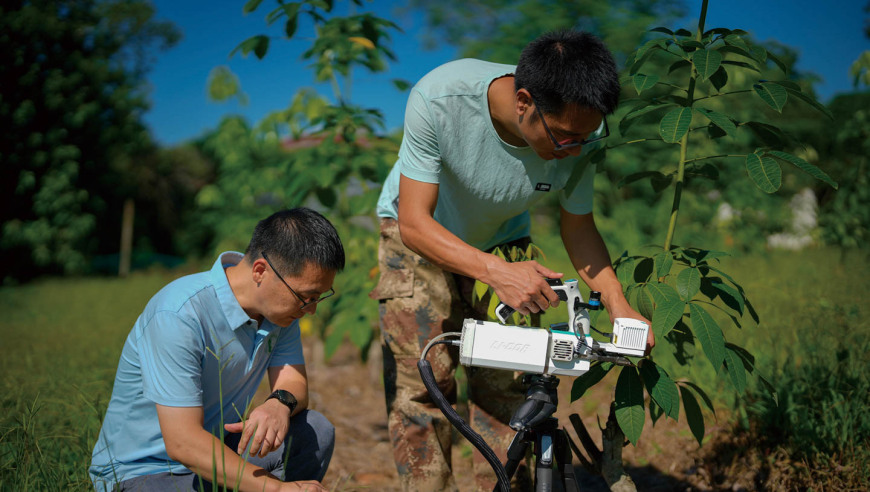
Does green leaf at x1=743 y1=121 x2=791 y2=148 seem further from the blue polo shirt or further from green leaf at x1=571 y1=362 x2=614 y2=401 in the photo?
the blue polo shirt

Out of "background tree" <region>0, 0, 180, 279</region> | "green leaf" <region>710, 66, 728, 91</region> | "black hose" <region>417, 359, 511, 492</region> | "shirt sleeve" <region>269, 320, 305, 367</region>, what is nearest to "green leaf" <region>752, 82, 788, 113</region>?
"green leaf" <region>710, 66, 728, 91</region>

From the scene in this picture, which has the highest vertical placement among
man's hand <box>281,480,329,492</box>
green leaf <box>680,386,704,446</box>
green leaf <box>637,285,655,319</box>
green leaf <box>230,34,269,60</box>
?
green leaf <box>230,34,269,60</box>

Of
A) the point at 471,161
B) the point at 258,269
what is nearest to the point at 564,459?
the point at 471,161

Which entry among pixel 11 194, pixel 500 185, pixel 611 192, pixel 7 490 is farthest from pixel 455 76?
pixel 11 194

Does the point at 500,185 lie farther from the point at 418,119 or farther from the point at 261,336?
the point at 261,336

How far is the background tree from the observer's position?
1006 cm

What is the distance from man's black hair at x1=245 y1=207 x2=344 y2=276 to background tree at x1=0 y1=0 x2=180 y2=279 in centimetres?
998

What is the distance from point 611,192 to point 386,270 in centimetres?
540

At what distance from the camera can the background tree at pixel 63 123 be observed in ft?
33.0

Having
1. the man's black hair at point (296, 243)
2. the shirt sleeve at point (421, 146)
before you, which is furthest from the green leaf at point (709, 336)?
the man's black hair at point (296, 243)

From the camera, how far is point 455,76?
1.99m

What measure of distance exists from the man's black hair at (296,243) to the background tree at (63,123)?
998 centimetres

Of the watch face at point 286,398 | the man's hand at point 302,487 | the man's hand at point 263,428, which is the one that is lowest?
the man's hand at point 302,487

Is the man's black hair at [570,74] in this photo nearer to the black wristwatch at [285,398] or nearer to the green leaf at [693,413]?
the green leaf at [693,413]
